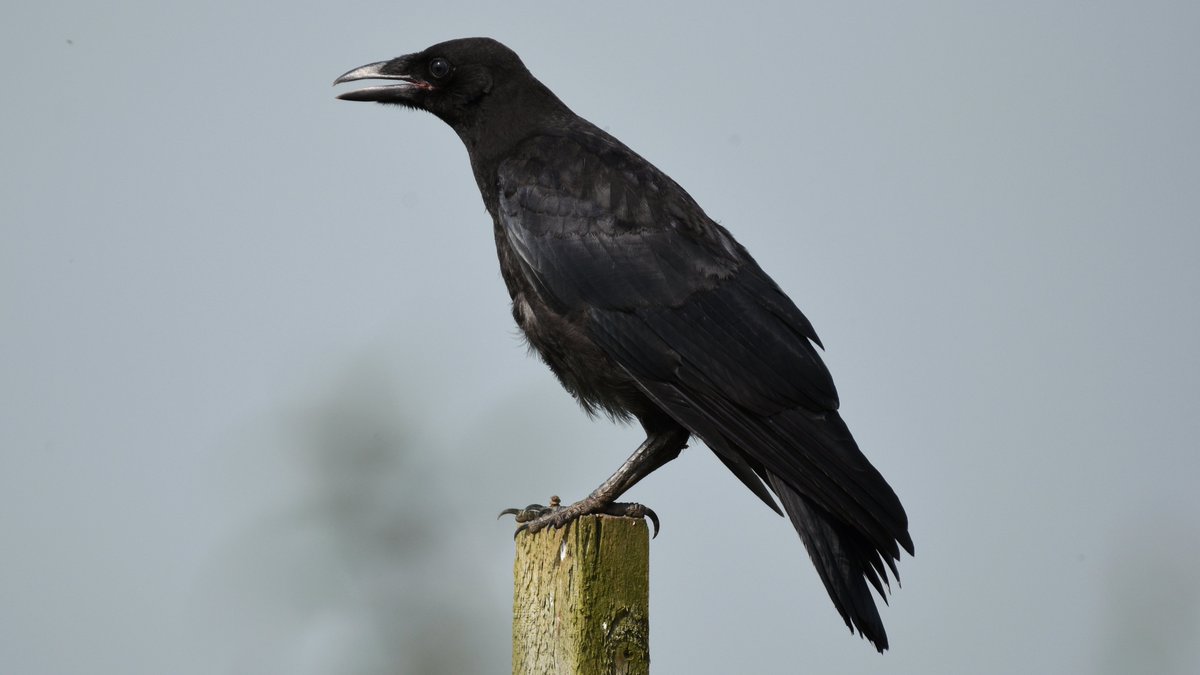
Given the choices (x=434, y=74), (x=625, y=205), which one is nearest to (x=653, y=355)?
(x=625, y=205)

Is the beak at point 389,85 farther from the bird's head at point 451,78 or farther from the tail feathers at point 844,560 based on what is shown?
the tail feathers at point 844,560

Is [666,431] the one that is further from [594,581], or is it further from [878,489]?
[594,581]

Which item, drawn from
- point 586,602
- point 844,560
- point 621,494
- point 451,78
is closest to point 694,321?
point 621,494

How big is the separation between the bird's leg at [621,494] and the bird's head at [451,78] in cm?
181

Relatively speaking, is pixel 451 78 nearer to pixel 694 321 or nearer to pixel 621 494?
pixel 694 321

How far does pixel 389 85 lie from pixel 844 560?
311cm

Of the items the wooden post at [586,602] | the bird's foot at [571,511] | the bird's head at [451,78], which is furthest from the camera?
the bird's head at [451,78]

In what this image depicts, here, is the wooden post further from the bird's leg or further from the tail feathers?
the tail feathers

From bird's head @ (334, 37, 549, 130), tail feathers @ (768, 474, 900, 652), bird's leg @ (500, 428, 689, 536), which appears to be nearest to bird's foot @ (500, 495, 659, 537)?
bird's leg @ (500, 428, 689, 536)

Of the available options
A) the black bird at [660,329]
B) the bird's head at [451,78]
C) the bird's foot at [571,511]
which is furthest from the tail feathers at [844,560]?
the bird's head at [451,78]

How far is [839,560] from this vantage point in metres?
4.50

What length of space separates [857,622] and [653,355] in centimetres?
126

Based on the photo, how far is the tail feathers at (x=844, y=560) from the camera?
4402 millimetres

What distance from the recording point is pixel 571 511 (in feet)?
14.6
